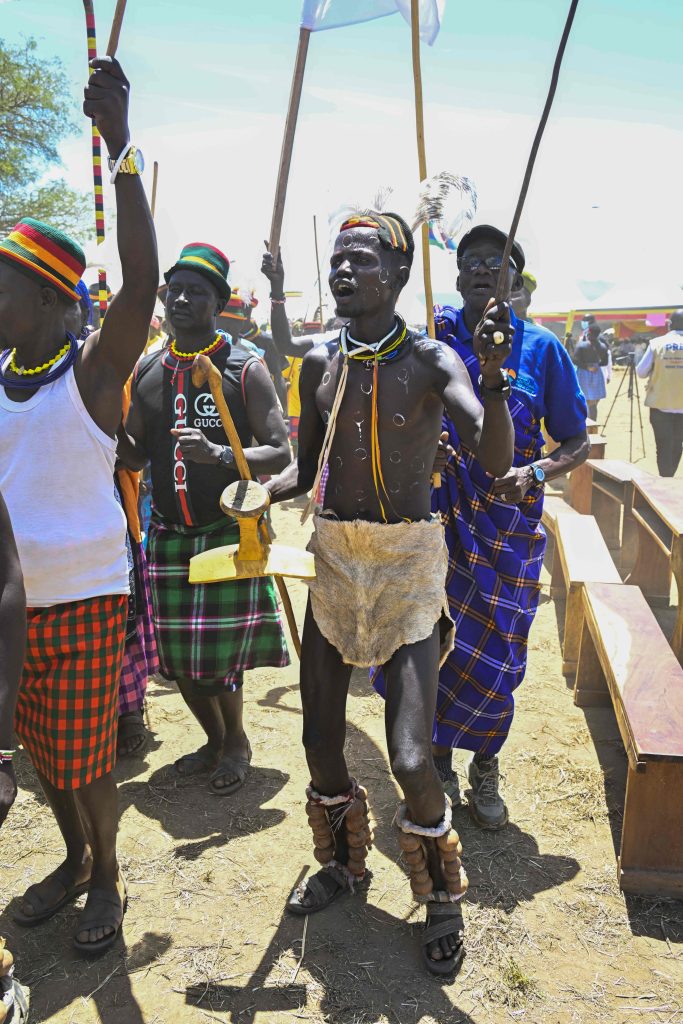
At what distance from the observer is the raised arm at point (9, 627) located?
5.44ft

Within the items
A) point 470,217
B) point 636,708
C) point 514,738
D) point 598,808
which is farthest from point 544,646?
point 470,217

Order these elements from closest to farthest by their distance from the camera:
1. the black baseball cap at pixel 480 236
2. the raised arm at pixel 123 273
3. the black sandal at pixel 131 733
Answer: the raised arm at pixel 123 273 → the black baseball cap at pixel 480 236 → the black sandal at pixel 131 733

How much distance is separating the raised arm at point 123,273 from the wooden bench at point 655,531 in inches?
138

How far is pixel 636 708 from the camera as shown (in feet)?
9.55

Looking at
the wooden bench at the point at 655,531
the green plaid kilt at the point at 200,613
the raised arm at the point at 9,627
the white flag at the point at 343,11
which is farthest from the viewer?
the wooden bench at the point at 655,531

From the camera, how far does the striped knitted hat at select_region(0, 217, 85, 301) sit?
Answer: 2162mm

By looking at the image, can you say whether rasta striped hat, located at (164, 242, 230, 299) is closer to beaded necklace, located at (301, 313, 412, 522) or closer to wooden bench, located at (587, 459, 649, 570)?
beaded necklace, located at (301, 313, 412, 522)

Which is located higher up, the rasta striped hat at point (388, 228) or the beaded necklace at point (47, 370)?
the rasta striped hat at point (388, 228)

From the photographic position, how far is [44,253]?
2184 mm

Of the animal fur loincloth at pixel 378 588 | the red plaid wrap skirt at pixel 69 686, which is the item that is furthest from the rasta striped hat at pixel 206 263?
the red plaid wrap skirt at pixel 69 686

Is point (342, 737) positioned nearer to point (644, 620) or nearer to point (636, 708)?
point (636, 708)

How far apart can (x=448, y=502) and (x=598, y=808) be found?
140 centimetres

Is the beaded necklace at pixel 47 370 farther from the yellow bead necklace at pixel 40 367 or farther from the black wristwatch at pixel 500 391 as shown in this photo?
the black wristwatch at pixel 500 391

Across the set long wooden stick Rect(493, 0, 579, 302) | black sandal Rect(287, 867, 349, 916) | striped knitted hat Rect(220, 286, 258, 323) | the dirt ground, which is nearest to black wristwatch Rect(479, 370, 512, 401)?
long wooden stick Rect(493, 0, 579, 302)
